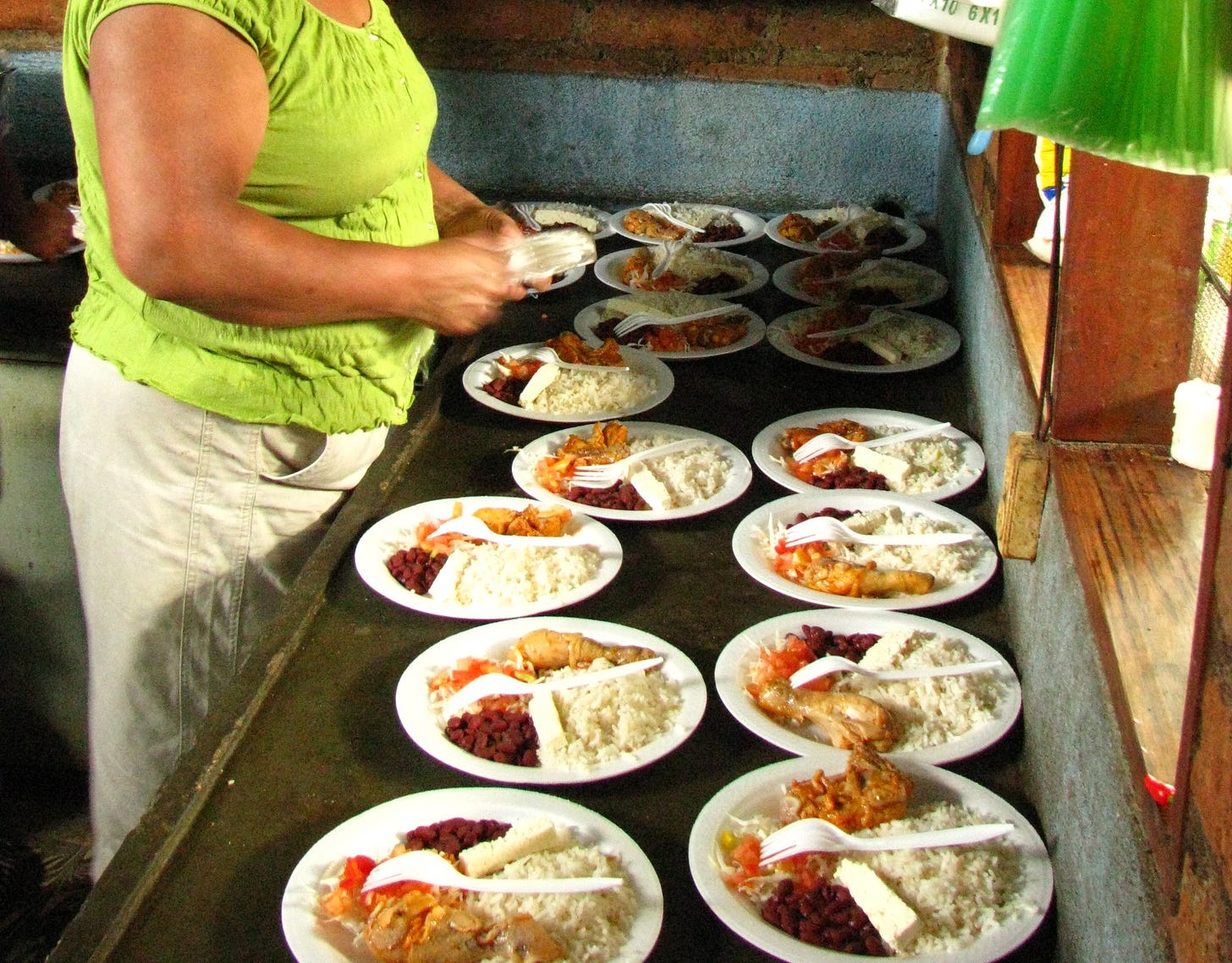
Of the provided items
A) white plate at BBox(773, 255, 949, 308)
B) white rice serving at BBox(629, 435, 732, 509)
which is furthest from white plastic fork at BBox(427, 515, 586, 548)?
white plate at BBox(773, 255, 949, 308)

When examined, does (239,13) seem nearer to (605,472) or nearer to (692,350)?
(605,472)

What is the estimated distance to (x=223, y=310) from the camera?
1.67 meters

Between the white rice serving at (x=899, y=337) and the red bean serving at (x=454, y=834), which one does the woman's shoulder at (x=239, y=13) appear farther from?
the white rice serving at (x=899, y=337)

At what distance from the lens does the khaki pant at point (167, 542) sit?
194cm

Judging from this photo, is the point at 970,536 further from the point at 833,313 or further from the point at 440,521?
the point at 833,313

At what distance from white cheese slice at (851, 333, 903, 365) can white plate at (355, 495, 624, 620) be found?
0.99m

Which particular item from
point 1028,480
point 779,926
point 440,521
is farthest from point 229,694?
point 1028,480

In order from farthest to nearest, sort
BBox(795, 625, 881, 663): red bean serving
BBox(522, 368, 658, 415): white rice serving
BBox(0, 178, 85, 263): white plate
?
1. BBox(0, 178, 85, 263): white plate
2. BBox(522, 368, 658, 415): white rice serving
3. BBox(795, 625, 881, 663): red bean serving

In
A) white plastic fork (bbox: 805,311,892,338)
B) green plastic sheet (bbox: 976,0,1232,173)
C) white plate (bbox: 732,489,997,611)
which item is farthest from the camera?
white plastic fork (bbox: 805,311,892,338)

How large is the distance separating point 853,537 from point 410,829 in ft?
2.86

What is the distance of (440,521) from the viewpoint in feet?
6.55

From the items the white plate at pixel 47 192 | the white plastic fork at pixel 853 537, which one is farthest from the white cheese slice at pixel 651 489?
the white plate at pixel 47 192

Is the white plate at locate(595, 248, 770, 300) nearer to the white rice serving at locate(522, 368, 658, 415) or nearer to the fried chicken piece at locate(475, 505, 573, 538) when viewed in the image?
the white rice serving at locate(522, 368, 658, 415)

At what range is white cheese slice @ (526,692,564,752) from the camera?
4.74 ft
